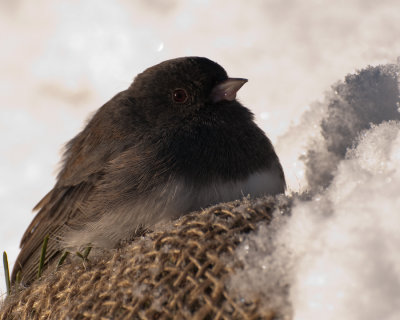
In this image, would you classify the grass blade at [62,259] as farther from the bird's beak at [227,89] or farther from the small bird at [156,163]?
the bird's beak at [227,89]

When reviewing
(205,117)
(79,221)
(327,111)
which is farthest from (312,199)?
(79,221)

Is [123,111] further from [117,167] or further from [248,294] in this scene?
[248,294]

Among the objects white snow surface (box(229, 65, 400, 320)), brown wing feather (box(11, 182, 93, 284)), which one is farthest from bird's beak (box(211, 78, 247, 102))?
white snow surface (box(229, 65, 400, 320))

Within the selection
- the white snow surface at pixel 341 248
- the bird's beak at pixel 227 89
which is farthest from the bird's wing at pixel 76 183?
the white snow surface at pixel 341 248

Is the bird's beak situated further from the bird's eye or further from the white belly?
the white belly

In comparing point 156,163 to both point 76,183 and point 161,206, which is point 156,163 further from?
point 76,183

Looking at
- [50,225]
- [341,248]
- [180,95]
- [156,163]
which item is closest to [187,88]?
[180,95]
